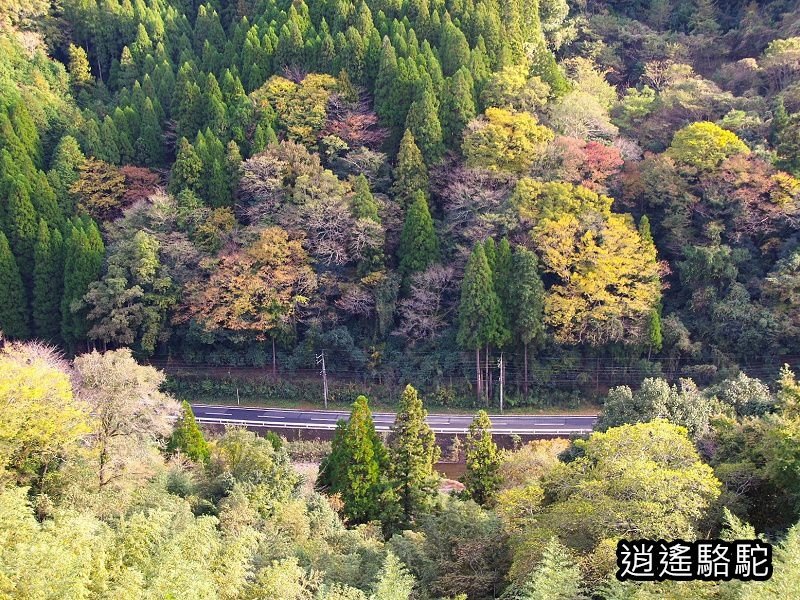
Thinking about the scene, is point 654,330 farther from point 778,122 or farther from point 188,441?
point 188,441

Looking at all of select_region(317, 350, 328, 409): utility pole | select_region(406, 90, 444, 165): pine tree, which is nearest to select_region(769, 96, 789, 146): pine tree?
select_region(406, 90, 444, 165): pine tree

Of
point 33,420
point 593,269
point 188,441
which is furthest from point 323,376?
point 33,420

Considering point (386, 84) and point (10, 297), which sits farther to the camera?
point (386, 84)

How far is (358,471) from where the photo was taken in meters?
28.9

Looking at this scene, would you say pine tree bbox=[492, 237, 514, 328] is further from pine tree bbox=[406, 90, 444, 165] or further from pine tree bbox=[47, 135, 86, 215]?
pine tree bbox=[47, 135, 86, 215]

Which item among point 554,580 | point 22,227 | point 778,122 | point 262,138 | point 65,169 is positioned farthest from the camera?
point 65,169

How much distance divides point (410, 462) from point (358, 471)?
210 cm

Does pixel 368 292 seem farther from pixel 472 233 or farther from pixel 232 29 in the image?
pixel 232 29

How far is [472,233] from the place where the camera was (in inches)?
1698

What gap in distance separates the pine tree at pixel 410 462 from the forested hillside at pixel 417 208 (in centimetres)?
1215

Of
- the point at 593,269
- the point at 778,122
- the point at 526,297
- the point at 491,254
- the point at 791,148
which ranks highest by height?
the point at 778,122

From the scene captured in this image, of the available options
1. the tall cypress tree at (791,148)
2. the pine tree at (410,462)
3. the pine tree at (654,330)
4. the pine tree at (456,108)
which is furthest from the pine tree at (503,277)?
the tall cypress tree at (791,148)

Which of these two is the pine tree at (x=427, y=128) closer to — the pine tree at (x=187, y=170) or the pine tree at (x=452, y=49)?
the pine tree at (x=452, y=49)

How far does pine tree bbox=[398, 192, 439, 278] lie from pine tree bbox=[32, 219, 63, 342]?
22.0 meters
